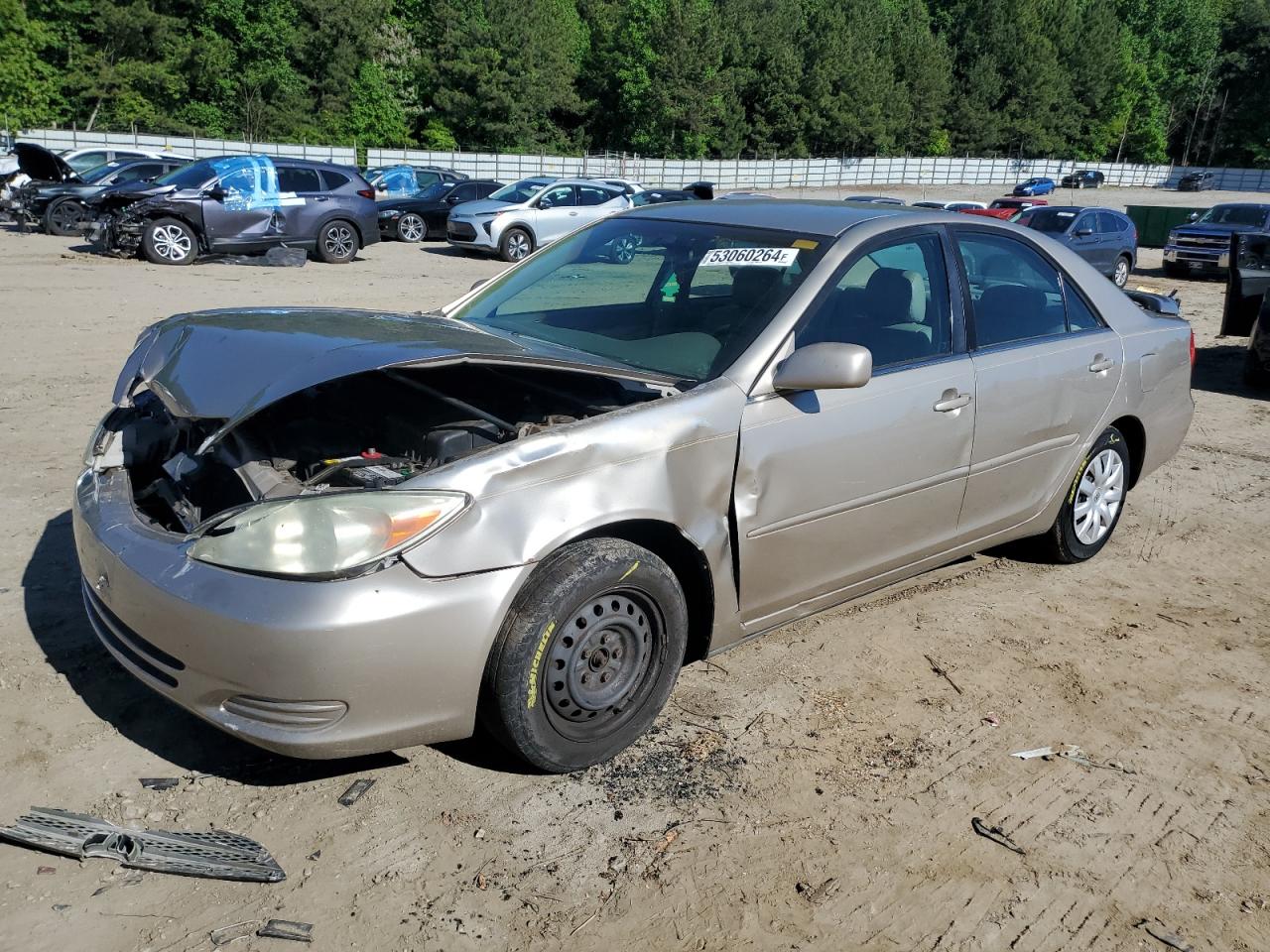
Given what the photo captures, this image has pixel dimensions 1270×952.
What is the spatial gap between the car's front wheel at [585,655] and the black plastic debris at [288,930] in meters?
0.71

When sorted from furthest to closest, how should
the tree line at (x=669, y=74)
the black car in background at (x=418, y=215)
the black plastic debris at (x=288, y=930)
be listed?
the tree line at (x=669, y=74), the black car in background at (x=418, y=215), the black plastic debris at (x=288, y=930)

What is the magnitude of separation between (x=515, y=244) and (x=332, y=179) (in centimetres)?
401

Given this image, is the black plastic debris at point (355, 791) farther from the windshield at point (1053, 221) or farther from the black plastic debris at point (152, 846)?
the windshield at point (1053, 221)

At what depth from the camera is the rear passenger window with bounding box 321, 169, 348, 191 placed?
58.7ft

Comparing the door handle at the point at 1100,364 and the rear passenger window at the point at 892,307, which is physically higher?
the rear passenger window at the point at 892,307

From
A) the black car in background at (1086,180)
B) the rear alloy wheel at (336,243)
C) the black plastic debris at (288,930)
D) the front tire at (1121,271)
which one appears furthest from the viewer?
the black car in background at (1086,180)

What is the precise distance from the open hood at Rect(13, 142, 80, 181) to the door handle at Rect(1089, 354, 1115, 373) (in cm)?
1869

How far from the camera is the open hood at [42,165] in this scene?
18266 mm

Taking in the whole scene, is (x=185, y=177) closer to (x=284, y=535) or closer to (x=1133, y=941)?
(x=284, y=535)

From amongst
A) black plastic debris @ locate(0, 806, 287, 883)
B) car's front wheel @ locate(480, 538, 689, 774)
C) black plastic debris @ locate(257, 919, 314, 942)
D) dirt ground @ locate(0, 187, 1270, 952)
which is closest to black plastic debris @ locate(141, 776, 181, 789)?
dirt ground @ locate(0, 187, 1270, 952)

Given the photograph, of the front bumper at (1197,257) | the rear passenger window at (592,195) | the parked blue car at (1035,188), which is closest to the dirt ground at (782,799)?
the rear passenger window at (592,195)

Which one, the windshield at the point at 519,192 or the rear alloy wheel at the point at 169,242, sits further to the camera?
the windshield at the point at 519,192

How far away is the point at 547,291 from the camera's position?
4.45 metres

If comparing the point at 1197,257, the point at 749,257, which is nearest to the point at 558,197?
the point at 1197,257
